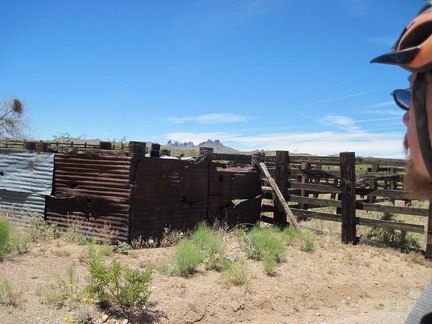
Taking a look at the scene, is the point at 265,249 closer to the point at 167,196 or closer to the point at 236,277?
the point at 236,277

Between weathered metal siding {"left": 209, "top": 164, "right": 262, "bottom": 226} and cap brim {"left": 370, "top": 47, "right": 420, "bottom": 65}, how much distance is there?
8.26 metres

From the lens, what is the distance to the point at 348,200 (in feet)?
29.3

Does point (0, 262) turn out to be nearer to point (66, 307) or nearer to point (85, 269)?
point (85, 269)

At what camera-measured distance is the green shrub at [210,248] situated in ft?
21.0

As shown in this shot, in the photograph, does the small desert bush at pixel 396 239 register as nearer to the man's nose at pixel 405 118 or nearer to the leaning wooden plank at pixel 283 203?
the leaning wooden plank at pixel 283 203

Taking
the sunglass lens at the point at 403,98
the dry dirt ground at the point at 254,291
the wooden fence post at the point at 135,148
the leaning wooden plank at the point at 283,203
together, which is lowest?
the dry dirt ground at the point at 254,291

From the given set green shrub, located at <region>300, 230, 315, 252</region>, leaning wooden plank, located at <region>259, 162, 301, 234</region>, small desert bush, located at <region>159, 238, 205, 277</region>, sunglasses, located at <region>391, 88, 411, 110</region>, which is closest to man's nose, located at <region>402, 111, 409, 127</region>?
sunglasses, located at <region>391, 88, 411, 110</region>

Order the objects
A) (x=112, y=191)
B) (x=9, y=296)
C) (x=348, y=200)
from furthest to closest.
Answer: (x=348, y=200) → (x=112, y=191) → (x=9, y=296)

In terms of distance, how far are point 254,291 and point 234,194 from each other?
15.4 ft

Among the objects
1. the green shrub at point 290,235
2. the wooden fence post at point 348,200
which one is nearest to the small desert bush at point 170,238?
the green shrub at point 290,235

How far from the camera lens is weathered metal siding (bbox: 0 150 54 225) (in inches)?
320

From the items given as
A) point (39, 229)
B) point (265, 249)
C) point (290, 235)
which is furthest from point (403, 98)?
point (290, 235)

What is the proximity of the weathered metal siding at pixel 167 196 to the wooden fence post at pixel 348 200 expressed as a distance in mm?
3291

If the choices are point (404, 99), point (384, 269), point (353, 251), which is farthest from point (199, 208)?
point (404, 99)
